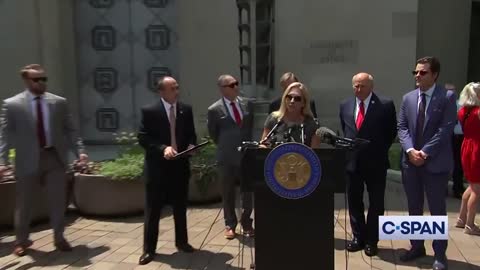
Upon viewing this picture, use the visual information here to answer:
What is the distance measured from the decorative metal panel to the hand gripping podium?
7.69 metres

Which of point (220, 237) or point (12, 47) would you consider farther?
point (12, 47)

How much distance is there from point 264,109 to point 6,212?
5.08m

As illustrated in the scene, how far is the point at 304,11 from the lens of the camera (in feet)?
31.4

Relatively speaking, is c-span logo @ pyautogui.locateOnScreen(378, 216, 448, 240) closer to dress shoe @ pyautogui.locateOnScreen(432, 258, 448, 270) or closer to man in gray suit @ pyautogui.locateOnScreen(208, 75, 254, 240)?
dress shoe @ pyautogui.locateOnScreen(432, 258, 448, 270)

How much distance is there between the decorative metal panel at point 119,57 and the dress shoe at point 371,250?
7.11m

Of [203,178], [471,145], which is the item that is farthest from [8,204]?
[471,145]

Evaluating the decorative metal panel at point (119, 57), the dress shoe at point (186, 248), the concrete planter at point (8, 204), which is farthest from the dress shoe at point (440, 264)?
the decorative metal panel at point (119, 57)

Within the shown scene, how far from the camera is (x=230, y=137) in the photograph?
221 inches

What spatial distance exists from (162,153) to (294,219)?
1.64m

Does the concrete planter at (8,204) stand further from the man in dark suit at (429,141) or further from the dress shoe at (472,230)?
the dress shoe at (472,230)

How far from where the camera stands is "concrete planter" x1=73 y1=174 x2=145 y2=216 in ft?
20.9

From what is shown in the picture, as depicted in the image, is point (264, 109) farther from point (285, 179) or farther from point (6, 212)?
point (285, 179)

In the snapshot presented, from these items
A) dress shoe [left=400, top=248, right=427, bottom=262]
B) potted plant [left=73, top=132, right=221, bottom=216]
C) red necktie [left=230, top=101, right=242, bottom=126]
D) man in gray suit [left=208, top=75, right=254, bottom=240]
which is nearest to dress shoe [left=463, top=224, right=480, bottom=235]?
dress shoe [left=400, top=248, right=427, bottom=262]

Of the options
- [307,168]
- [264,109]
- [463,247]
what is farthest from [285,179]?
[264,109]
